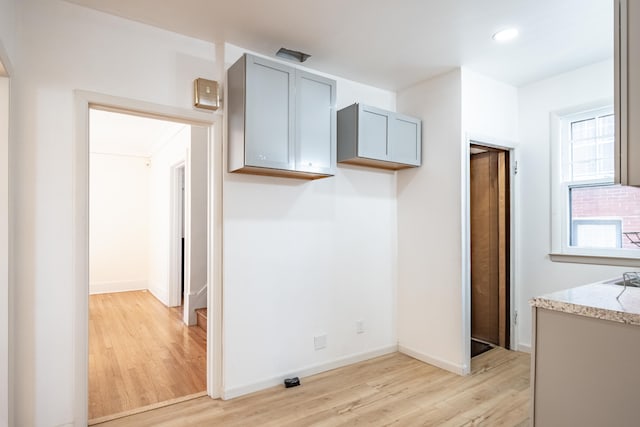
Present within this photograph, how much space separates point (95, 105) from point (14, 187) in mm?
676

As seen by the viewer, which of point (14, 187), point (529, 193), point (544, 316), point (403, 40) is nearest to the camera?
point (544, 316)

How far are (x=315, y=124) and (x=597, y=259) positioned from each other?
8.49 ft

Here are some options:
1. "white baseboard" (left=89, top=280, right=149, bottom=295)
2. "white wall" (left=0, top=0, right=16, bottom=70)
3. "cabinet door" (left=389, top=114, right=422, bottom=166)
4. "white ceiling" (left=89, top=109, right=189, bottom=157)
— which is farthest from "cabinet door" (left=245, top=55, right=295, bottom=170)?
"white baseboard" (left=89, top=280, right=149, bottom=295)

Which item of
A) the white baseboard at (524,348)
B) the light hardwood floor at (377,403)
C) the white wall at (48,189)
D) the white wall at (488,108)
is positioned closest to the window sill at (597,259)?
the white baseboard at (524,348)

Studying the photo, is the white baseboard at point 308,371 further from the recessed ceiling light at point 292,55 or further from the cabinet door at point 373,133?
the recessed ceiling light at point 292,55

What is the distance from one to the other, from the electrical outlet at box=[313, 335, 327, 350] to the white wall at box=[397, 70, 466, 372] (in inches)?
35.6

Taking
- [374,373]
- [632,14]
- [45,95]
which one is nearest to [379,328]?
[374,373]

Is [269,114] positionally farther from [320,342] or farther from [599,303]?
[599,303]

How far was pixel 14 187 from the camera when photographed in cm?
202

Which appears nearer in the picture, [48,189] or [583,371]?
[583,371]

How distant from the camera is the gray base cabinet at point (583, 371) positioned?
144cm

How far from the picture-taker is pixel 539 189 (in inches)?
135

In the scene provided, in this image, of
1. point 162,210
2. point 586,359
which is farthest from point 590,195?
point 162,210

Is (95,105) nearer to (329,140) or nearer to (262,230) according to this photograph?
(262,230)
